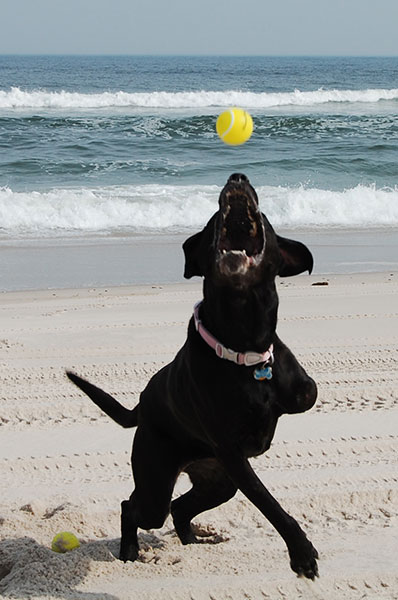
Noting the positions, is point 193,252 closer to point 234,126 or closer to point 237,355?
point 237,355

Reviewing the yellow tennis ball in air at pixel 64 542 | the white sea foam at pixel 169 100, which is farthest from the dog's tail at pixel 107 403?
the white sea foam at pixel 169 100

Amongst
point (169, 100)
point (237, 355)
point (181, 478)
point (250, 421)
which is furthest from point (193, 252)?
point (169, 100)

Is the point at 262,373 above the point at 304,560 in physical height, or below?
above

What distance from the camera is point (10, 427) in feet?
16.5

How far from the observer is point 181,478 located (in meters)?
4.36

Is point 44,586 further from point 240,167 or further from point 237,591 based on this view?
point 240,167

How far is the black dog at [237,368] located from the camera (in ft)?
9.37

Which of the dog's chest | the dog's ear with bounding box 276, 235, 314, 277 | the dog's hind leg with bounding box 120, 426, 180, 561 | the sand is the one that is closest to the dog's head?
the dog's ear with bounding box 276, 235, 314, 277

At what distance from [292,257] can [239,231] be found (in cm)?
31

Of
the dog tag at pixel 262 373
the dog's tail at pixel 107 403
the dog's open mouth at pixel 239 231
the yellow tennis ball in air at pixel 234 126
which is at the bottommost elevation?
the dog's tail at pixel 107 403

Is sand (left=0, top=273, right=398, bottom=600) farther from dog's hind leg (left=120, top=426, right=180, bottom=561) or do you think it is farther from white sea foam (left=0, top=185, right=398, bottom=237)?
white sea foam (left=0, top=185, right=398, bottom=237)

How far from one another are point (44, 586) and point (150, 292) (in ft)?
17.2

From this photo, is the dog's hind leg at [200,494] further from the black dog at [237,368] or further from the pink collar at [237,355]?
the pink collar at [237,355]

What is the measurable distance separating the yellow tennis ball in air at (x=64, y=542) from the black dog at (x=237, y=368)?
58cm
